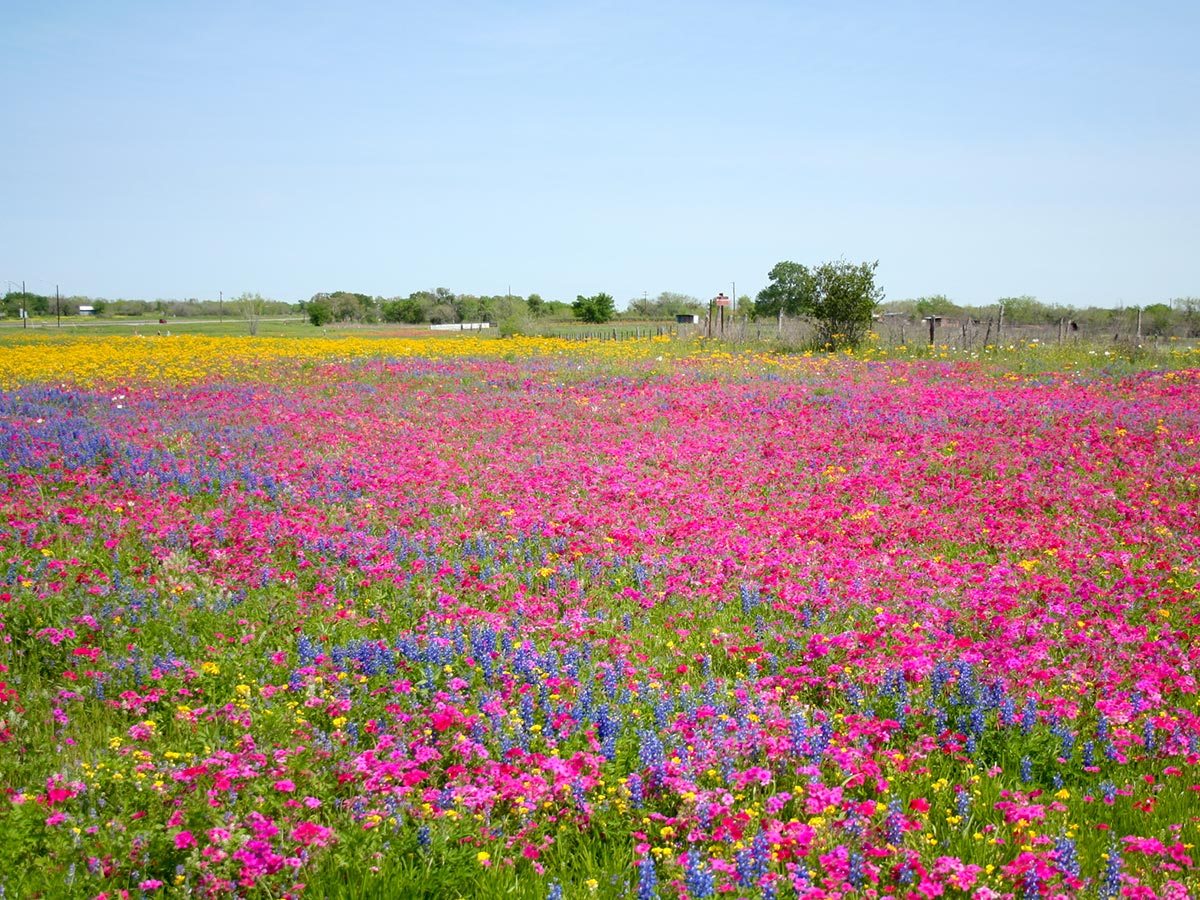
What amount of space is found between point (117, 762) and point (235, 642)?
5.13ft

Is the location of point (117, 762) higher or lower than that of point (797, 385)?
lower

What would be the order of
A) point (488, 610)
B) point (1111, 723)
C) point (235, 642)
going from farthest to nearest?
point (488, 610), point (235, 642), point (1111, 723)

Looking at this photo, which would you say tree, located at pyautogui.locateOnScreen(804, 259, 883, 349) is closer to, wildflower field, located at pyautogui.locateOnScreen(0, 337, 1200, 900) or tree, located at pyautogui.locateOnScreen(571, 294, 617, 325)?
wildflower field, located at pyautogui.locateOnScreen(0, 337, 1200, 900)

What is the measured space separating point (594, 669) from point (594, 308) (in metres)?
66.7

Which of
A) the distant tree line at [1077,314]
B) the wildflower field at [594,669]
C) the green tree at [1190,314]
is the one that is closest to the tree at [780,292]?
the distant tree line at [1077,314]

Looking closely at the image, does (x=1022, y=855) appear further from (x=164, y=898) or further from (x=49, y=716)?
(x=49, y=716)

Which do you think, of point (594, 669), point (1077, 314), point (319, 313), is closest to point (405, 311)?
point (319, 313)

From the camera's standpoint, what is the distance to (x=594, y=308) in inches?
2778

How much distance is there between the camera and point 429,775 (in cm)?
404

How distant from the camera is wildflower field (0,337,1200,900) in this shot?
3.51m

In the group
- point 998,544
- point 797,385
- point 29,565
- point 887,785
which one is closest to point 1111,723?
point 887,785

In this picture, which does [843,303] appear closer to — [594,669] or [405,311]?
[594,669]

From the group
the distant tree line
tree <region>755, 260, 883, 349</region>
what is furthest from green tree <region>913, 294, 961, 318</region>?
tree <region>755, 260, 883, 349</region>

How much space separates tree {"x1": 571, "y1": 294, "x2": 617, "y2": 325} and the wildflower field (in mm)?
59221
